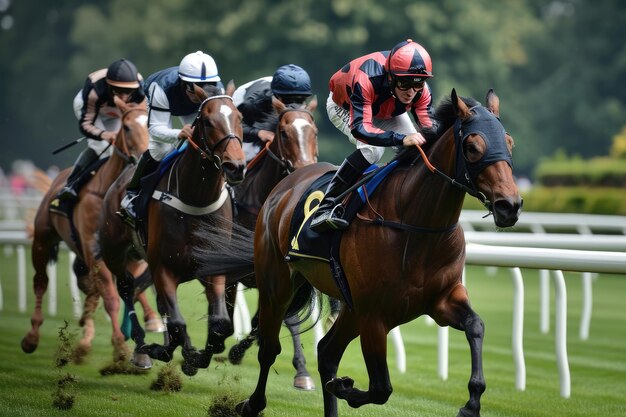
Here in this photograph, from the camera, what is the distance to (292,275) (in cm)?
608

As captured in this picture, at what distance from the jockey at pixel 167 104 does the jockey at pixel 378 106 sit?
1429 millimetres

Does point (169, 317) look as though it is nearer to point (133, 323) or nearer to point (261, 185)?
point (133, 323)

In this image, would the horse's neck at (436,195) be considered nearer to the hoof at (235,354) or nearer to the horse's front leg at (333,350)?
the horse's front leg at (333,350)

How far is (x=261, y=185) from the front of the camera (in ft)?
25.6

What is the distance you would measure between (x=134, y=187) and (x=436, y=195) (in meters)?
2.87

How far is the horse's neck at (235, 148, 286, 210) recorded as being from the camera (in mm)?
7770

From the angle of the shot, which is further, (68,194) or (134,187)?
(68,194)

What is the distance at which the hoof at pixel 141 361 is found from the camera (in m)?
7.52

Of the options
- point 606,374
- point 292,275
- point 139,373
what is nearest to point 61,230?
point 139,373

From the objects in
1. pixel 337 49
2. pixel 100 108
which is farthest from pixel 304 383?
pixel 337 49

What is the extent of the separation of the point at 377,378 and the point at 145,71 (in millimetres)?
31202

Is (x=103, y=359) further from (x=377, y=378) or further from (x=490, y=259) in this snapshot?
(x=377, y=378)

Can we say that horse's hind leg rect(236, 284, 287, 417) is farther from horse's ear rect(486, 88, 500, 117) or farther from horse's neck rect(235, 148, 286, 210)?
horse's ear rect(486, 88, 500, 117)

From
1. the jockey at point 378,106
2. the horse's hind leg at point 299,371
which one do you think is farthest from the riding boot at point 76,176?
the jockey at point 378,106
